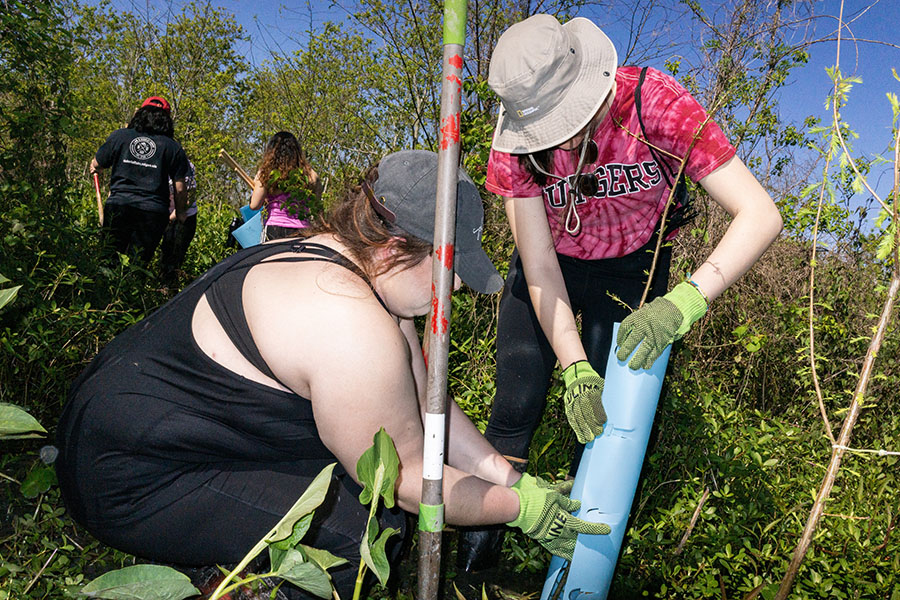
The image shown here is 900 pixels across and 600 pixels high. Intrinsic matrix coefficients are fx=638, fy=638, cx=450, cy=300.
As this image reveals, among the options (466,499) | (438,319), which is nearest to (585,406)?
(466,499)

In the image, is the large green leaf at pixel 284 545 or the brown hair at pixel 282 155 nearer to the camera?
the large green leaf at pixel 284 545

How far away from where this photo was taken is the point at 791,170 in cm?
423

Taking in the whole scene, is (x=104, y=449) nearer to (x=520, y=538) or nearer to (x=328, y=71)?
(x=520, y=538)

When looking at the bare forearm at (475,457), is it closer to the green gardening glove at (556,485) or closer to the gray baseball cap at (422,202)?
the green gardening glove at (556,485)

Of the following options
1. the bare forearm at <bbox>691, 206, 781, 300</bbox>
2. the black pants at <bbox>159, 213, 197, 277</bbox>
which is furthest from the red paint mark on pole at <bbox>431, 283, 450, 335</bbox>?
the black pants at <bbox>159, 213, 197, 277</bbox>

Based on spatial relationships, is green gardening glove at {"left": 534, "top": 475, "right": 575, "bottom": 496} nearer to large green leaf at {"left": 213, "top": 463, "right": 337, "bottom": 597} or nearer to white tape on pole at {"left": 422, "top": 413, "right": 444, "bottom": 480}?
white tape on pole at {"left": 422, "top": 413, "right": 444, "bottom": 480}

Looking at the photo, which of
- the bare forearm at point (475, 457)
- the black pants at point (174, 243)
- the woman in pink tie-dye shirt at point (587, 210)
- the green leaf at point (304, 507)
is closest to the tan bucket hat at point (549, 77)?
the woman in pink tie-dye shirt at point (587, 210)

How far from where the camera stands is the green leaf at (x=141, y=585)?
832 millimetres

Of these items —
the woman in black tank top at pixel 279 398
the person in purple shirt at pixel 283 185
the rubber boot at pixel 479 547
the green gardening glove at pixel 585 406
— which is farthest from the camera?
the person in purple shirt at pixel 283 185

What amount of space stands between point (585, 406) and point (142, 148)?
382cm

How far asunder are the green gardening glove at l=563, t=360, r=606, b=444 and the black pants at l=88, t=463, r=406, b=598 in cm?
52

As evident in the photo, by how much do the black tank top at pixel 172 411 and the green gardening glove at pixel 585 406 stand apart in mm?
649

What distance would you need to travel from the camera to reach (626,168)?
1.81m

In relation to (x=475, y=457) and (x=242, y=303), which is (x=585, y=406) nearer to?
(x=475, y=457)
